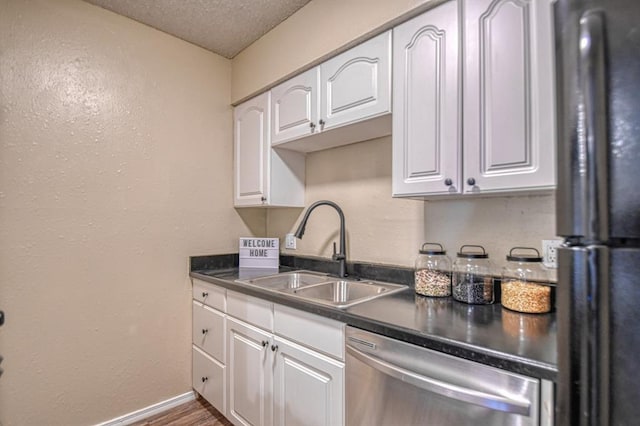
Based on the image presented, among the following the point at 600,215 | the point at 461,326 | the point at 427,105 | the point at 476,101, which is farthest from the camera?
the point at 427,105

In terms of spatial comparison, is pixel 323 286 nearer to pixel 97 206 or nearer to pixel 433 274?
pixel 433 274

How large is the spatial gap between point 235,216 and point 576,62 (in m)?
2.29

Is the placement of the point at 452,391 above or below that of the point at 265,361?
above

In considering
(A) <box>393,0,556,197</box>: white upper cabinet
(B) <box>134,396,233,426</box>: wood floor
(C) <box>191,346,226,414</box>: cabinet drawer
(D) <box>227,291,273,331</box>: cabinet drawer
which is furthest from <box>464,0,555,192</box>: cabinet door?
(B) <box>134,396,233,426</box>: wood floor

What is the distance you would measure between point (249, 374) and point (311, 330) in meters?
0.58

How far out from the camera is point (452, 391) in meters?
0.88

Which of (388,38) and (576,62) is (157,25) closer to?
(388,38)

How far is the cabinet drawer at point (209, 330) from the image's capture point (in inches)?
74.7

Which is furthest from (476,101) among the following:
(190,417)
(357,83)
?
(190,417)

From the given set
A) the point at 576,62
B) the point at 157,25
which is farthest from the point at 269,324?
the point at 157,25

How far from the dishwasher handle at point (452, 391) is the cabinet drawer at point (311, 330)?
15cm

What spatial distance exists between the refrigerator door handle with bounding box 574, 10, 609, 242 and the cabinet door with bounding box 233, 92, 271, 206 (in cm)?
187

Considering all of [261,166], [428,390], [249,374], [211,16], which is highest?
[211,16]

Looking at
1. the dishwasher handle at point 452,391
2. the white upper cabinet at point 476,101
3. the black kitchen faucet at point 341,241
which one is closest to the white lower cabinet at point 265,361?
the dishwasher handle at point 452,391
